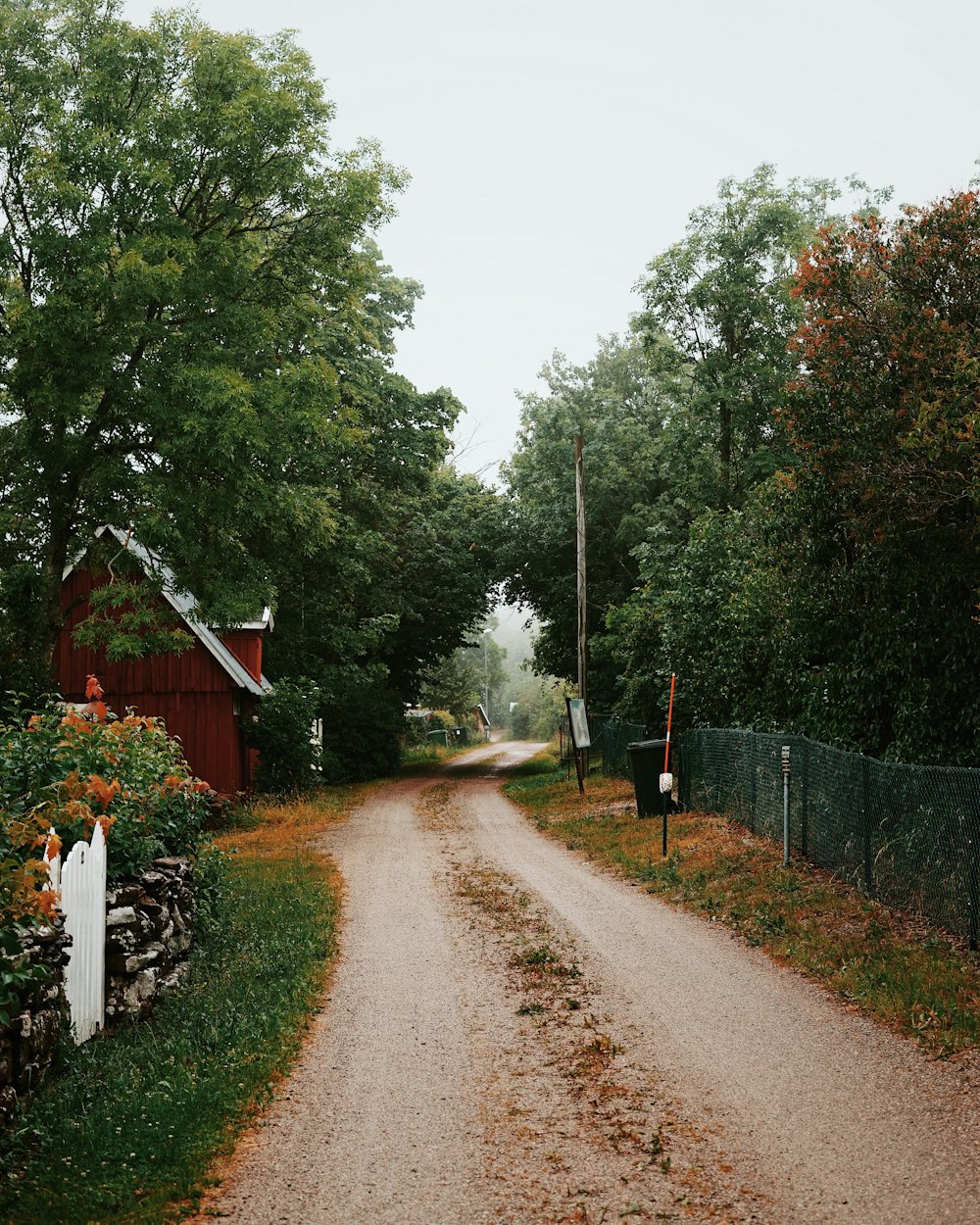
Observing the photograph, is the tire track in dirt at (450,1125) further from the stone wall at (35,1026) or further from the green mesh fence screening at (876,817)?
the green mesh fence screening at (876,817)

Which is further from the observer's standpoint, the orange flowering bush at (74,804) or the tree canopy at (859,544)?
the tree canopy at (859,544)

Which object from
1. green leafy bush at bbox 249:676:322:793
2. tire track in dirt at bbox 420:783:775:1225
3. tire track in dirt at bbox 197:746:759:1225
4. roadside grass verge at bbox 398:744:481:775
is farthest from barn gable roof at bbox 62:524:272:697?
tire track in dirt at bbox 420:783:775:1225

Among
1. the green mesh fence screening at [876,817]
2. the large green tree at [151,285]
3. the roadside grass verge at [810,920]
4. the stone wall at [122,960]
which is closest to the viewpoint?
the stone wall at [122,960]

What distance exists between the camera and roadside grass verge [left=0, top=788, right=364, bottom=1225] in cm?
519

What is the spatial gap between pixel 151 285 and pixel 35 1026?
50.7ft

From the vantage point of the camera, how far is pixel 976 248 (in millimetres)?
13070

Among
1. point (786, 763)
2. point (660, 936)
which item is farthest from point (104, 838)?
point (786, 763)

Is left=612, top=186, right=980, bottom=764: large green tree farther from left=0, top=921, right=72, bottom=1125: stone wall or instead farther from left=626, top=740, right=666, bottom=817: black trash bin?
left=0, top=921, right=72, bottom=1125: stone wall

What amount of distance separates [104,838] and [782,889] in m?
7.57

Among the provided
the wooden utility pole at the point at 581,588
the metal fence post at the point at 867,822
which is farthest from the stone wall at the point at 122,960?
the wooden utility pole at the point at 581,588

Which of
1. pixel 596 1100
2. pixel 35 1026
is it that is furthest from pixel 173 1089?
pixel 596 1100

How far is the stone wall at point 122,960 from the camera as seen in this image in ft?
20.1

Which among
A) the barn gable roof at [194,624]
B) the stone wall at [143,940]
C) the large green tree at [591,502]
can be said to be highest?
the large green tree at [591,502]

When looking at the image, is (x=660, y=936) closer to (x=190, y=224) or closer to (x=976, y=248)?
(x=976, y=248)
